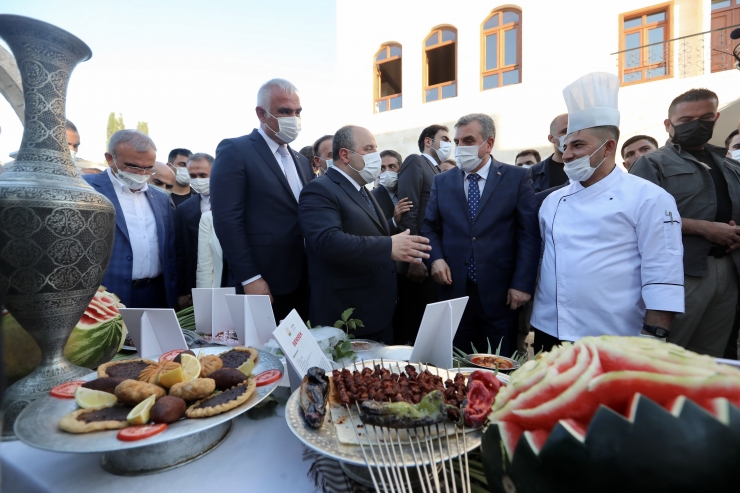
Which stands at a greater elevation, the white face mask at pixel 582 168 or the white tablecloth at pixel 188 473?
the white face mask at pixel 582 168

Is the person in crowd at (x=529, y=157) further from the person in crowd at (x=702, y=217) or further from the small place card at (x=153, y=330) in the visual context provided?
the small place card at (x=153, y=330)

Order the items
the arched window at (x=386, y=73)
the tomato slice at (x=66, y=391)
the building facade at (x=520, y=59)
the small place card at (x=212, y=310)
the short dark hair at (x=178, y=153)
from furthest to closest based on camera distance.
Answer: the arched window at (x=386, y=73) → the building facade at (x=520, y=59) → the short dark hair at (x=178, y=153) → the small place card at (x=212, y=310) → the tomato slice at (x=66, y=391)

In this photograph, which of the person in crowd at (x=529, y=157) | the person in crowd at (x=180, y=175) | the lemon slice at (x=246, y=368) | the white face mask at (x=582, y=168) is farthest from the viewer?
the person in crowd at (x=529, y=157)

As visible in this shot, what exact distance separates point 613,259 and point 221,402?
2.12m

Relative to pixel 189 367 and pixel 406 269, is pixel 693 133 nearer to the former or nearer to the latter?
pixel 406 269

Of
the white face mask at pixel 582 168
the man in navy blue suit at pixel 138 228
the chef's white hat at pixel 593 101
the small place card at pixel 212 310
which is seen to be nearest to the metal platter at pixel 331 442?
the small place card at pixel 212 310

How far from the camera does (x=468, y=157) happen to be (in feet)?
9.84

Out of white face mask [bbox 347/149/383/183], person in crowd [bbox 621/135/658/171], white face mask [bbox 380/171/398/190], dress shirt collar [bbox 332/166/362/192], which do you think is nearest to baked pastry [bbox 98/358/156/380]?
dress shirt collar [bbox 332/166/362/192]

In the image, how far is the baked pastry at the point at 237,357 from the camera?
126 cm

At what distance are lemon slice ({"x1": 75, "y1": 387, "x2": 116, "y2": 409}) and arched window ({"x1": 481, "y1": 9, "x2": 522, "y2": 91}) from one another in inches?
452

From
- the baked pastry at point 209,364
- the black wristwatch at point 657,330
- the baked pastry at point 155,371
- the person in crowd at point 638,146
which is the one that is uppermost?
the person in crowd at point 638,146

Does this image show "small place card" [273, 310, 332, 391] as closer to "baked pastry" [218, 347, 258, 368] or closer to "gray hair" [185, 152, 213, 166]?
"baked pastry" [218, 347, 258, 368]

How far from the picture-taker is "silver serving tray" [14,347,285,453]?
2.59 feet

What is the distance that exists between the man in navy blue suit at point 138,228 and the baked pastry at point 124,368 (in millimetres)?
1835
